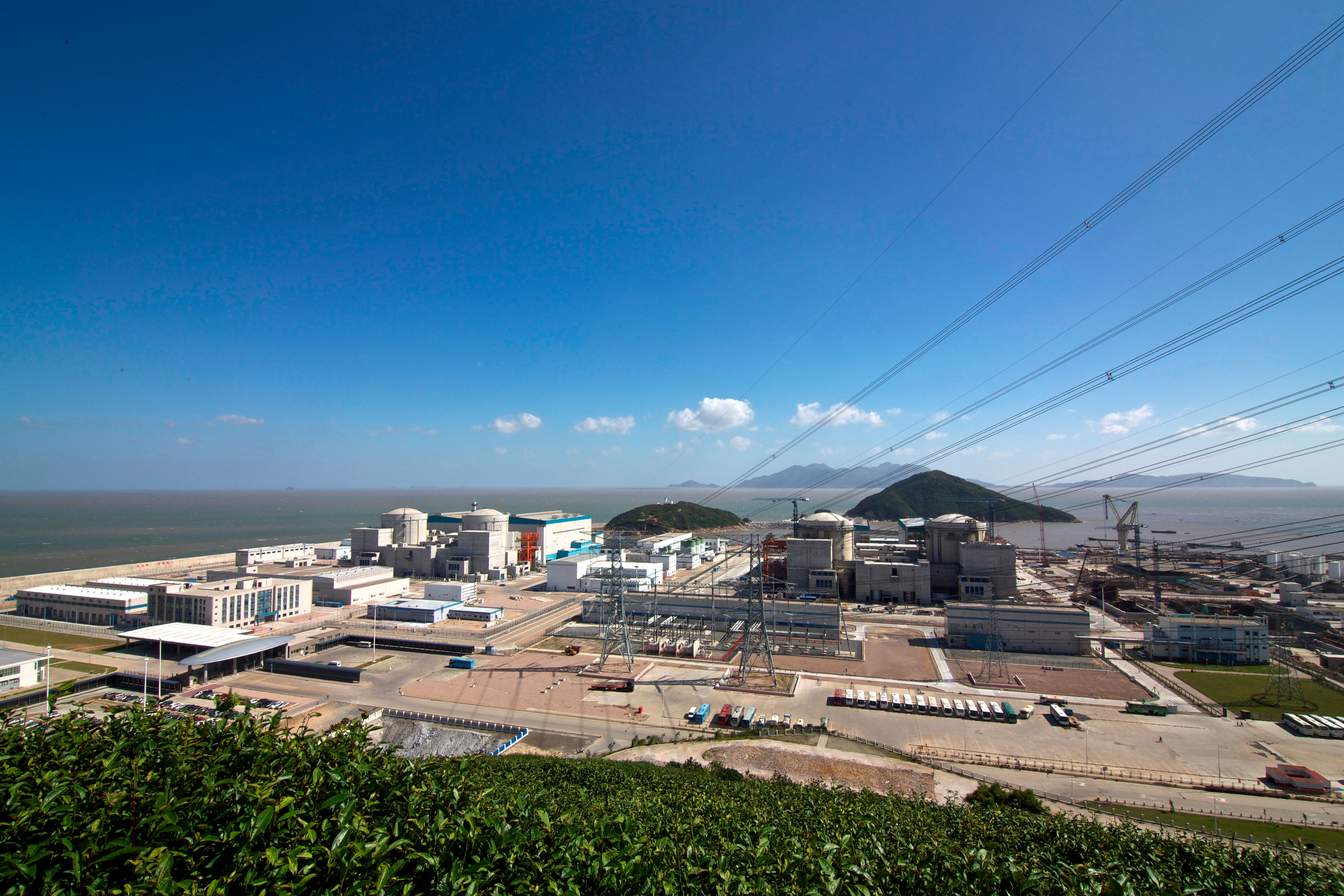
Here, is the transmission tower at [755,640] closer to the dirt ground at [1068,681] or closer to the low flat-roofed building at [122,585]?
the dirt ground at [1068,681]

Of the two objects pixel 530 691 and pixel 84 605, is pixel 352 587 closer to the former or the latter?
pixel 84 605

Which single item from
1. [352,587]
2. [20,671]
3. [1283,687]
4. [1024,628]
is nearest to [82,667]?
[20,671]

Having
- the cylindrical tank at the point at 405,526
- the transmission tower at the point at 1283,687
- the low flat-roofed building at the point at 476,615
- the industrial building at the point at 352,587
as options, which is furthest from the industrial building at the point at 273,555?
the transmission tower at the point at 1283,687

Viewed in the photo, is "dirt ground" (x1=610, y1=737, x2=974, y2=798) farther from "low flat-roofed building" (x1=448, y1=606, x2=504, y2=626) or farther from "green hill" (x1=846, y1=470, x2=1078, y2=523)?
"green hill" (x1=846, y1=470, x2=1078, y2=523)

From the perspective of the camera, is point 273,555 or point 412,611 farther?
point 273,555

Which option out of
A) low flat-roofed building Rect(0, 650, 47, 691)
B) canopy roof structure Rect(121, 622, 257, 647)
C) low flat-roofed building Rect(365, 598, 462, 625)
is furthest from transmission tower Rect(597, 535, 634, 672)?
low flat-roofed building Rect(0, 650, 47, 691)
